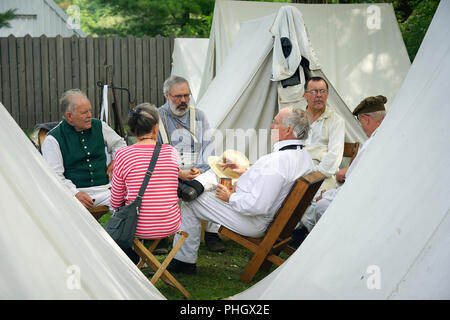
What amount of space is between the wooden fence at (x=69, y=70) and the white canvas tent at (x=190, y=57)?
5.97ft

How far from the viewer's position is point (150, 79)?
1265 cm

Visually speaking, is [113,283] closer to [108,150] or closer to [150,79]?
[108,150]

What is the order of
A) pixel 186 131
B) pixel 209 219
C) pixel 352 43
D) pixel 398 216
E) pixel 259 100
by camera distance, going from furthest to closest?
pixel 352 43
pixel 259 100
pixel 186 131
pixel 209 219
pixel 398 216

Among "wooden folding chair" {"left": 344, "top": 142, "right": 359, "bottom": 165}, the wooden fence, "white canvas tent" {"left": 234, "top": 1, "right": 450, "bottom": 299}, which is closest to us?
"white canvas tent" {"left": 234, "top": 1, "right": 450, "bottom": 299}

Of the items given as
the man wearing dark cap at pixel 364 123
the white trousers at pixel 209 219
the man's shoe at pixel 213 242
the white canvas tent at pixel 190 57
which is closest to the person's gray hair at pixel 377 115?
the man wearing dark cap at pixel 364 123

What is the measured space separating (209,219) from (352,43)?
477cm

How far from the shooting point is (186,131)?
463 centimetres

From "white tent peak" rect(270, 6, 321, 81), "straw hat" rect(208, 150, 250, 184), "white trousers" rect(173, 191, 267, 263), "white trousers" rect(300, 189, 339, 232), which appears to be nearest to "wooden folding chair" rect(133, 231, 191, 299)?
"white trousers" rect(173, 191, 267, 263)

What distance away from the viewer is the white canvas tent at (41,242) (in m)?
1.85

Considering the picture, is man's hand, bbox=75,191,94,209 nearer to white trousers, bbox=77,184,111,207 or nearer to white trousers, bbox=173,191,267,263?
white trousers, bbox=77,184,111,207

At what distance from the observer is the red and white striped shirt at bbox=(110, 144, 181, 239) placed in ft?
11.2

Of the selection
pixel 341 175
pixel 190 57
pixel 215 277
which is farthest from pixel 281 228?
pixel 190 57

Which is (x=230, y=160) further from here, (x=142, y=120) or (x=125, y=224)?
(x=125, y=224)

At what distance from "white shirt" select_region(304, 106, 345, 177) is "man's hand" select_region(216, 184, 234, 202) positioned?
4.30 ft
